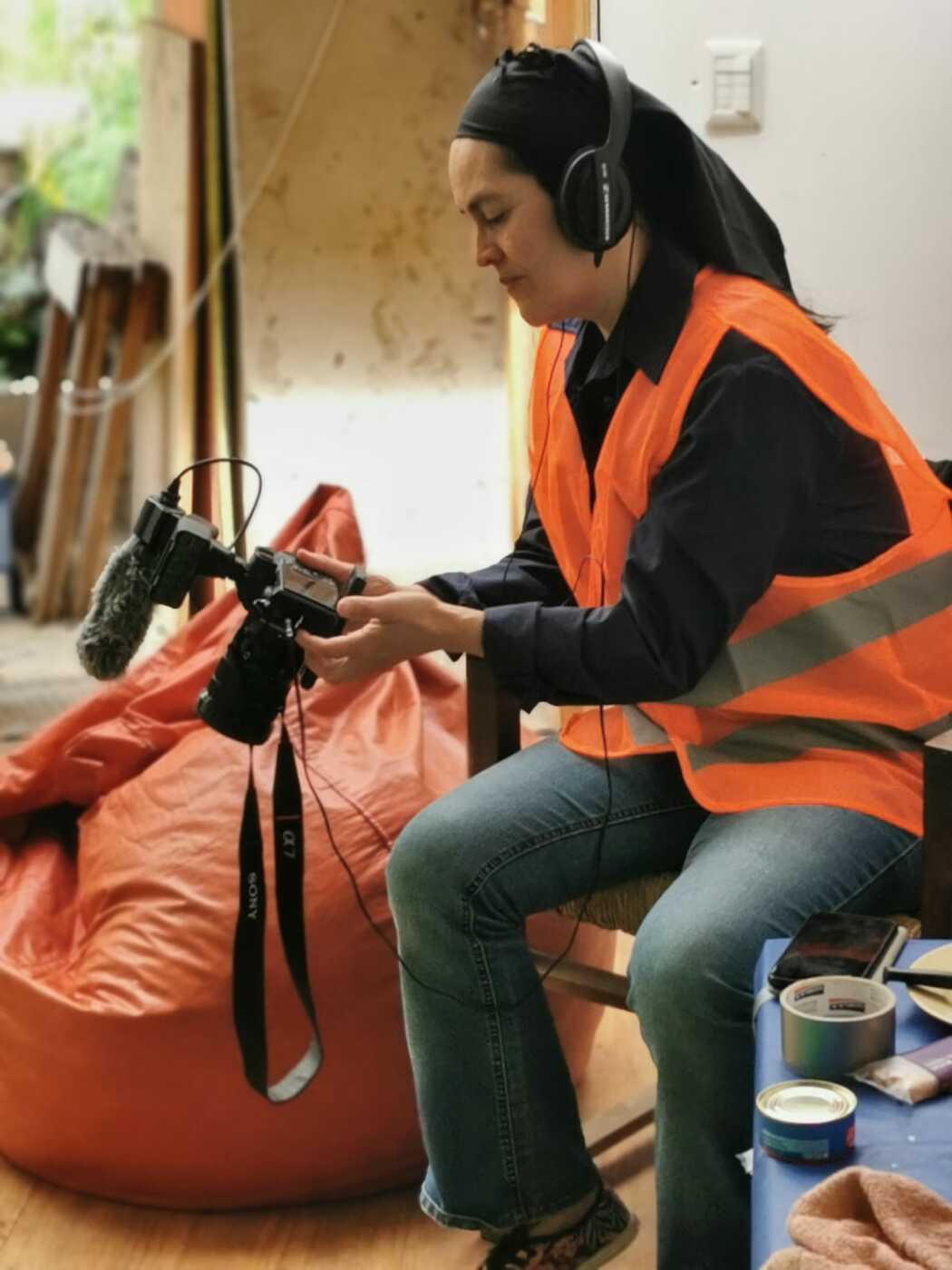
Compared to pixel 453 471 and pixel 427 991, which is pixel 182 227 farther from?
pixel 427 991

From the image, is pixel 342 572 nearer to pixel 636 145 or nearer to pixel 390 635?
pixel 390 635

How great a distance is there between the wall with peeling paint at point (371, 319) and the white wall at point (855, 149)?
1.56 meters

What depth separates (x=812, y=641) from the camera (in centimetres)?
151

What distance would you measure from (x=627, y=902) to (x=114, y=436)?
3503 millimetres

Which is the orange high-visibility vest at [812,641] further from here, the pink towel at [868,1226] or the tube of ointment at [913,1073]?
the pink towel at [868,1226]

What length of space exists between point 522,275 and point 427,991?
64 centimetres

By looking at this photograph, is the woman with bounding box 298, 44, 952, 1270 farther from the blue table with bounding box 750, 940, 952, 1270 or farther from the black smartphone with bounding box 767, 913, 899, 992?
the blue table with bounding box 750, 940, 952, 1270

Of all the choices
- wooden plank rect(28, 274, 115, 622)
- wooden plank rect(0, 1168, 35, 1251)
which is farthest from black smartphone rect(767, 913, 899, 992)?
wooden plank rect(28, 274, 115, 622)

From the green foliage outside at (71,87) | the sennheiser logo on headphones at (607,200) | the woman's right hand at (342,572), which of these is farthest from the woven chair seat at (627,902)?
the green foliage outside at (71,87)

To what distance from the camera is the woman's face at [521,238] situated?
1.50 meters

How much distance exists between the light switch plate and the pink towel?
1.60 m

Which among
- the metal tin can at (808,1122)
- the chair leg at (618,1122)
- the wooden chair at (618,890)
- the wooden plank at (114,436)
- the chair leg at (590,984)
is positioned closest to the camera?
the metal tin can at (808,1122)

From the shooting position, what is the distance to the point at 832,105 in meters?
2.19

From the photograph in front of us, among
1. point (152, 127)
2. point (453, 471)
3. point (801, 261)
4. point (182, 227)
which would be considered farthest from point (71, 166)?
point (801, 261)
